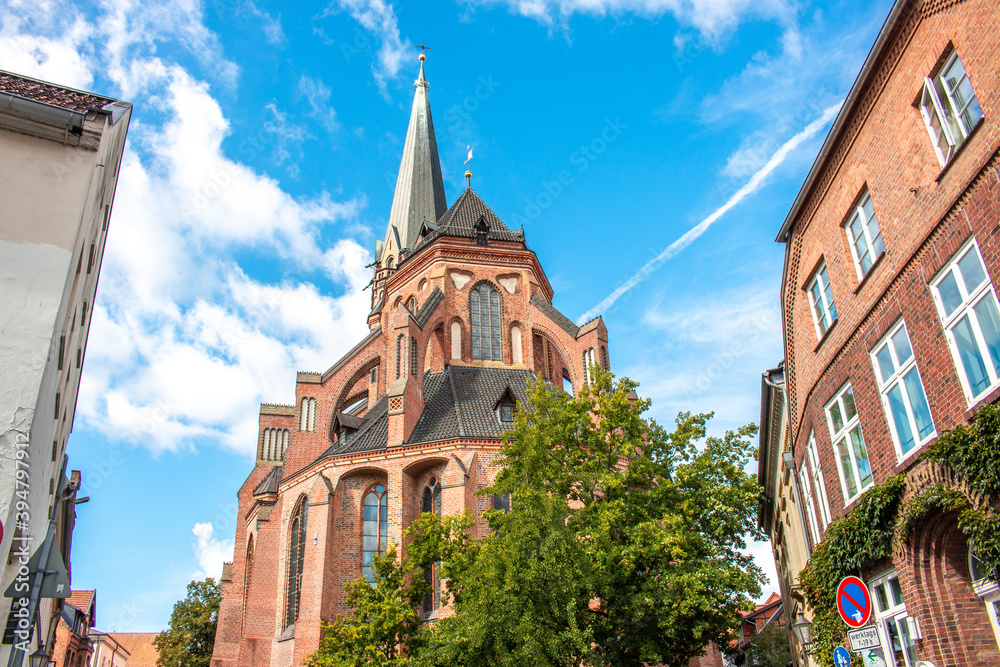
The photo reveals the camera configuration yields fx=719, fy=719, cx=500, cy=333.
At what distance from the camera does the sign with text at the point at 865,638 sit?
24.3ft

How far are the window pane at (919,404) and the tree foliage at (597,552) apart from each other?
22.6ft

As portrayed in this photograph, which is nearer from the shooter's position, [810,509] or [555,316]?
[810,509]

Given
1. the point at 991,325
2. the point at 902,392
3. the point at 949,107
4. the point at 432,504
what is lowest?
the point at 991,325

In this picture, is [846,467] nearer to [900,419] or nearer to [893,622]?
[900,419]

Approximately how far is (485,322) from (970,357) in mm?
24541

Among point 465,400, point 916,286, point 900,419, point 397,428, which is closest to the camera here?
point 916,286

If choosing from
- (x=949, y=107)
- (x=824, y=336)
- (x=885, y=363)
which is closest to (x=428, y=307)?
(x=824, y=336)

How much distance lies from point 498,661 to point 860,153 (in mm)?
10815

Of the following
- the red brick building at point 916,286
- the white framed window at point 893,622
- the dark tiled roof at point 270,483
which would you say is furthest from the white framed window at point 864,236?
the dark tiled roof at point 270,483

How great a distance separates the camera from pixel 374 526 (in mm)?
24016

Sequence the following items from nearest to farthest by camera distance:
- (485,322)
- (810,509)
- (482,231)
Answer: (810,509) < (485,322) < (482,231)

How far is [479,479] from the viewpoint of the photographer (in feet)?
75.8

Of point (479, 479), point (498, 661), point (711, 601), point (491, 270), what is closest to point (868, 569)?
point (711, 601)

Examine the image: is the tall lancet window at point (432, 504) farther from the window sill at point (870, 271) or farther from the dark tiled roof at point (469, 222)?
the window sill at point (870, 271)
